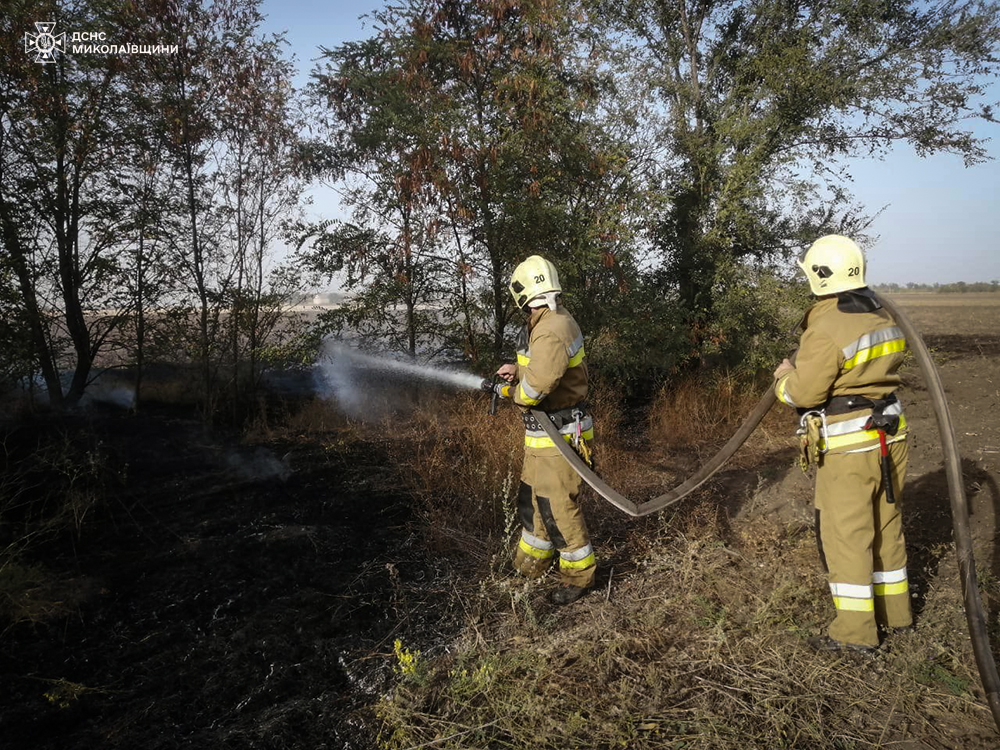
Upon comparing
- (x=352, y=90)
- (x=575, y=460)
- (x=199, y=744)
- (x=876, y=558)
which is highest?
(x=352, y=90)

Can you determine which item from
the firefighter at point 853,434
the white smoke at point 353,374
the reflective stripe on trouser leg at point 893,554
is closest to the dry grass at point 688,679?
the reflective stripe on trouser leg at point 893,554

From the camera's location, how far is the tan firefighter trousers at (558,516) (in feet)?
12.0

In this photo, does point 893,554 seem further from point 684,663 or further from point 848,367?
point 684,663

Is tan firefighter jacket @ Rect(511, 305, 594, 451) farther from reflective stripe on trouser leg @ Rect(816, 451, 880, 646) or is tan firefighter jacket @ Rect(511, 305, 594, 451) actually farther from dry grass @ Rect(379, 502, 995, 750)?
reflective stripe on trouser leg @ Rect(816, 451, 880, 646)

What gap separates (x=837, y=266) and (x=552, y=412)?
5.72 feet

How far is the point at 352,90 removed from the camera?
26.5 feet

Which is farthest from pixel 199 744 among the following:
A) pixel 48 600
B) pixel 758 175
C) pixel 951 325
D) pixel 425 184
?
pixel 951 325

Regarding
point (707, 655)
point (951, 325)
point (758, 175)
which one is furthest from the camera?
point (951, 325)

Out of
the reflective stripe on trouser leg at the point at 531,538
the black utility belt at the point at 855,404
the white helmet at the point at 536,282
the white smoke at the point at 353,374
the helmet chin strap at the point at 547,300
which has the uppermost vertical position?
the white helmet at the point at 536,282

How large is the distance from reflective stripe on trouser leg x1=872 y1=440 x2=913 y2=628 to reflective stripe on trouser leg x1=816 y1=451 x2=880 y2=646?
0.38ft

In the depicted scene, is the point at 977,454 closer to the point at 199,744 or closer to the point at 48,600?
the point at 199,744

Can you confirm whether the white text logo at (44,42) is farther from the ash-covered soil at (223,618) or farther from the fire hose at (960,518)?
the fire hose at (960,518)

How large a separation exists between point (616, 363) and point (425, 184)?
3540 mm

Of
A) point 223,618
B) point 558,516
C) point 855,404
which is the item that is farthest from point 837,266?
point 223,618
